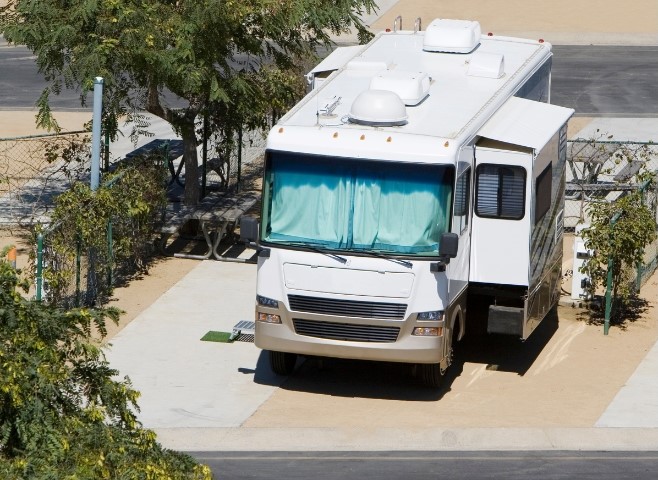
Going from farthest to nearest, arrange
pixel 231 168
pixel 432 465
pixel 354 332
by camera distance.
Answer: pixel 231 168 → pixel 354 332 → pixel 432 465

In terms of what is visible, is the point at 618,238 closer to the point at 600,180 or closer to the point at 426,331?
the point at 426,331

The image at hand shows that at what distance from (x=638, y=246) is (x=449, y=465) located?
16.5ft

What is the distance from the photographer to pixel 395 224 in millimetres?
14984

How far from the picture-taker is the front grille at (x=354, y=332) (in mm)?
15109

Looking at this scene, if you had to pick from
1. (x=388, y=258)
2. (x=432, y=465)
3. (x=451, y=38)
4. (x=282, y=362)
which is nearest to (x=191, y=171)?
(x=451, y=38)

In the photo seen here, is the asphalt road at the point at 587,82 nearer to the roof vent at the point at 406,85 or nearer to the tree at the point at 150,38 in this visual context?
the tree at the point at 150,38

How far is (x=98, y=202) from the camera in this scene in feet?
59.8

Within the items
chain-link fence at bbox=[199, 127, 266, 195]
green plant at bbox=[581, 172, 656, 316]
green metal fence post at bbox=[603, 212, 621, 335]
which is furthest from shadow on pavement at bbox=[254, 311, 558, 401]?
chain-link fence at bbox=[199, 127, 266, 195]

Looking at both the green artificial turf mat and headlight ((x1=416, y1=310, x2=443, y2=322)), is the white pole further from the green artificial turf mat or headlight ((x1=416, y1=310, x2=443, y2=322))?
headlight ((x1=416, y1=310, x2=443, y2=322))

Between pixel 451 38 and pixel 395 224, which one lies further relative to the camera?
pixel 451 38

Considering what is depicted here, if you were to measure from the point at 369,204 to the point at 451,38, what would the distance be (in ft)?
12.3

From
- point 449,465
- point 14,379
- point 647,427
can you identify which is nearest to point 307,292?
point 449,465

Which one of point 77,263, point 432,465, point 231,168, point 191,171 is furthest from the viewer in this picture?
point 231,168

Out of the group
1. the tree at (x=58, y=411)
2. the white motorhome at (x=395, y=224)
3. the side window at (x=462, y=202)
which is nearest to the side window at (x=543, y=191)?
the white motorhome at (x=395, y=224)
